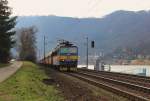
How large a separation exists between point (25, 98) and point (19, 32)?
5928 inches

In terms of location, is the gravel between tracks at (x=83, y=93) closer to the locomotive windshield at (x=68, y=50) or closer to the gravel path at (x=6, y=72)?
the gravel path at (x=6, y=72)

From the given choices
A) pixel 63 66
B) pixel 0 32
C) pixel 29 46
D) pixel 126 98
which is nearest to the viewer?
pixel 126 98

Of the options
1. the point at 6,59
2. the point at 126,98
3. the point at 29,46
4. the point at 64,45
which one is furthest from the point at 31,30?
the point at 126,98

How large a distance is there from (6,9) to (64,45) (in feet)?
77.1

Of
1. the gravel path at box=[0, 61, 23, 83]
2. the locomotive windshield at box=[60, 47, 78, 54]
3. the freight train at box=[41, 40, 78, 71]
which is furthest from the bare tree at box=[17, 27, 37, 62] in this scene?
the locomotive windshield at box=[60, 47, 78, 54]

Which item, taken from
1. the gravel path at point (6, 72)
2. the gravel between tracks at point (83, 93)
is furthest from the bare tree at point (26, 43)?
the gravel between tracks at point (83, 93)

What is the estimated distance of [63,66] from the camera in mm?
62125

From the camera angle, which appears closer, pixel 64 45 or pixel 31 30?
pixel 64 45

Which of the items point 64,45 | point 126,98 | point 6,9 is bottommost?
point 126,98

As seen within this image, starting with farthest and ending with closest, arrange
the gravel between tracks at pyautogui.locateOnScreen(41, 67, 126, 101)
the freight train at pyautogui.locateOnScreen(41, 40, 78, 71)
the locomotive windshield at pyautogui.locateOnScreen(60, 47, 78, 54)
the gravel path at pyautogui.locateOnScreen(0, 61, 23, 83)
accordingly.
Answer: the locomotive windshield at pyautogui.locateOnScreen(60, 47, 78, 54), the freight train at pyautogui.locateOnScreen(41, 40, 78, 71), the gravel path at pyautogui.locateOnScreen(0, 61, 23, 83), the gravel between tracks at pyautogui.locateOnScreen(41, 67, 126, 101)

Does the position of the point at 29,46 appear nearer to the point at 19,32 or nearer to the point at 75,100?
the point at 19,32

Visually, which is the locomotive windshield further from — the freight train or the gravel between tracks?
the gravel between tracks

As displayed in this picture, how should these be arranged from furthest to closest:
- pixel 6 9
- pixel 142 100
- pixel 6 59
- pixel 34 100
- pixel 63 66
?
pixel 6 59 → pixel 6 9 → pixel 63 66 → pixel 142 100 → pixel 34 100

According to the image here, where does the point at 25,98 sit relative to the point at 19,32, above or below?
below
